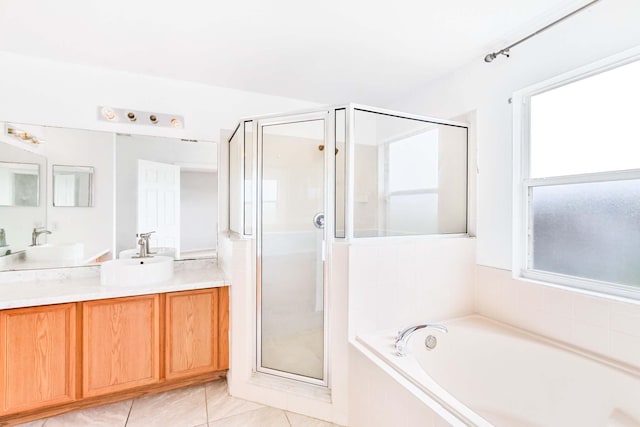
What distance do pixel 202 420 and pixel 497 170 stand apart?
98.6 inches

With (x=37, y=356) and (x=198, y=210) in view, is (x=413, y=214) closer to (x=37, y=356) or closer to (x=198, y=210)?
(x=198, y=210)

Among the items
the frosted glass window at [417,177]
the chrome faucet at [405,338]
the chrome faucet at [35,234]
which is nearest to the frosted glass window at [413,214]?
the frosted glass window at [417,177]

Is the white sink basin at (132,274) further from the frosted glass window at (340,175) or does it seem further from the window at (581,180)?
the window at (581,180)

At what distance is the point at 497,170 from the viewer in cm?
205

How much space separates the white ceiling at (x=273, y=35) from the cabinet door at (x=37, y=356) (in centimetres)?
167

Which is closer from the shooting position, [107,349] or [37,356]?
[37,356]

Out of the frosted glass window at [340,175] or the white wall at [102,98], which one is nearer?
the frosted glass window at [340,175]

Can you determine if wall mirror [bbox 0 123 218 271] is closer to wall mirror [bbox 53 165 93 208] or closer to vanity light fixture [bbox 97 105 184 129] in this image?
wall mirror [bbox 53 165 93 208]

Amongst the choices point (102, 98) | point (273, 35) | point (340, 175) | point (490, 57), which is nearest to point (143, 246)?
point (102, 98)

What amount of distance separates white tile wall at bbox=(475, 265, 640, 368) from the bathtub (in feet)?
0.16

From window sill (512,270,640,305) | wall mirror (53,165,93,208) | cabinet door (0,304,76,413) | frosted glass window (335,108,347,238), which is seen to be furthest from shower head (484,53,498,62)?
cabinet door (0,304,76,413)

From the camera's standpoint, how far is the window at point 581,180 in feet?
4.86

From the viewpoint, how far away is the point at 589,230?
1650 millimetres

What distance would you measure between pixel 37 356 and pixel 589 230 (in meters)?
3.21
